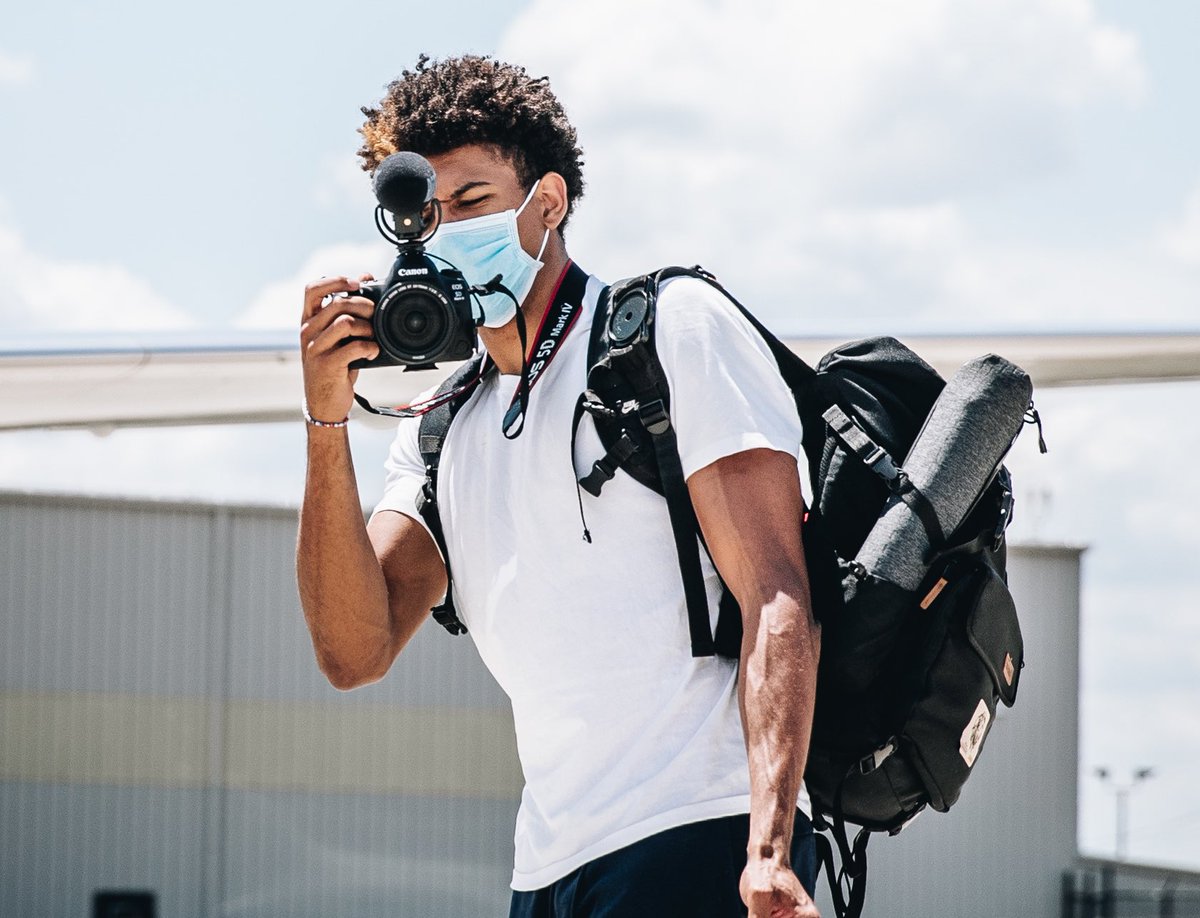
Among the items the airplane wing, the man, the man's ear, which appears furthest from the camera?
the airplane wing

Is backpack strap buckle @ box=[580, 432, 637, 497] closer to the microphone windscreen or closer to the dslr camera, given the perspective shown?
the dslr camera

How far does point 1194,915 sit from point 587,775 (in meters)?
19.3

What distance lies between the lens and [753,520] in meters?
2.45

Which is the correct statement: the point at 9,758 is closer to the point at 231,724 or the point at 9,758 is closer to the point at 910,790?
the point at 231,724

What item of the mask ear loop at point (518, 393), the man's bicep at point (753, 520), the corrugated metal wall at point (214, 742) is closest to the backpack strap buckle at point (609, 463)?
the man's bicep at point (753, 520)

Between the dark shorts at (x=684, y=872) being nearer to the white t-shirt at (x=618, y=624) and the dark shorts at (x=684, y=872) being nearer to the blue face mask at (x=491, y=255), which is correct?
the white t-shirt at (x=618, y=624)

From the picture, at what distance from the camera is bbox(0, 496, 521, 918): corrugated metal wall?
56.1 ft

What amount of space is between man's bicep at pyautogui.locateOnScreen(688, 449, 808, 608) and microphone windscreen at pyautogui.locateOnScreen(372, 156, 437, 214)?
0.65 meters

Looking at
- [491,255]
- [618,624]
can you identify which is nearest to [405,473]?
[491,255]

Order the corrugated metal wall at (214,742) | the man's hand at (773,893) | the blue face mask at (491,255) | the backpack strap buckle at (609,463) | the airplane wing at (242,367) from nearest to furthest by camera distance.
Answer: the man's hand at (773,893)
the backpack strap buckle at (609,463)
the blue face mask at (491,255)
the airplane wing at (242,367)
the corrugated metal wall at (214,742)

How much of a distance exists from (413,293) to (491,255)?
25 cm

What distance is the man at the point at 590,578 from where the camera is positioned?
2424 millimetres

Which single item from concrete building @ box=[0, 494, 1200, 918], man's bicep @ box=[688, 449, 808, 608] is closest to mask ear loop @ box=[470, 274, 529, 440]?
man's bicep @ box=[688, 449, 808, 608]

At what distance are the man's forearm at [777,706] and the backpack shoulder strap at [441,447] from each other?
65 centimetres
